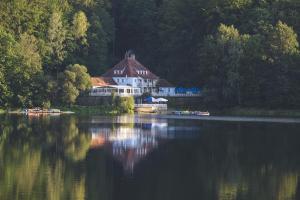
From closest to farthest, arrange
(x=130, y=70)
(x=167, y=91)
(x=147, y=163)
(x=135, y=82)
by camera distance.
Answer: (x=147, y=163), (x=167, y=91), (x=130, y=70), (x=135, y=82)

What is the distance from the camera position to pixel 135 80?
100688mm

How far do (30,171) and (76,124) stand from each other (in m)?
30.8

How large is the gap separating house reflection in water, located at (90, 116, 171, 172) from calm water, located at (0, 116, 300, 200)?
6 cm

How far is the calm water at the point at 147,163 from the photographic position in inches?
1148

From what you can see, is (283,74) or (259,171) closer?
Result: (259,171)

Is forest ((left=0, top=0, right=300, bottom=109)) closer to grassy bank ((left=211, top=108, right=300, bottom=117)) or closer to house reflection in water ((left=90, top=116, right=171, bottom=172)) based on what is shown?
grassy bank ((left=211, top=108, right=300, bottom=117))

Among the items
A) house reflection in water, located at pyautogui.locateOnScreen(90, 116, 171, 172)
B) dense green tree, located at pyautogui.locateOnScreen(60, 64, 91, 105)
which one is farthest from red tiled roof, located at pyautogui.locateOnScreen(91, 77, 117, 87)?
house reflection in water, located at pyautogui.locateOnScreen(90, 116, 171, 172)

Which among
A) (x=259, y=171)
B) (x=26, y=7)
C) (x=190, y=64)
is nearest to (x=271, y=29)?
(x=190, y=64)

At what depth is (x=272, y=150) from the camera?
146ft

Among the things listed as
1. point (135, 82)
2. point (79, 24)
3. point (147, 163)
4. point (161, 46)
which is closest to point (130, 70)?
point (135, 82)

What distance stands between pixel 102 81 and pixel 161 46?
641 inches

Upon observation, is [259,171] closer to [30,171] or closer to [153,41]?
[30,171]

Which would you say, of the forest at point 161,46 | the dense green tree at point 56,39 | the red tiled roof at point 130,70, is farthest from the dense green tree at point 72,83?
the red tiled roof at point 130,70

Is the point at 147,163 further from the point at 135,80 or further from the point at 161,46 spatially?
the point at 161,46
